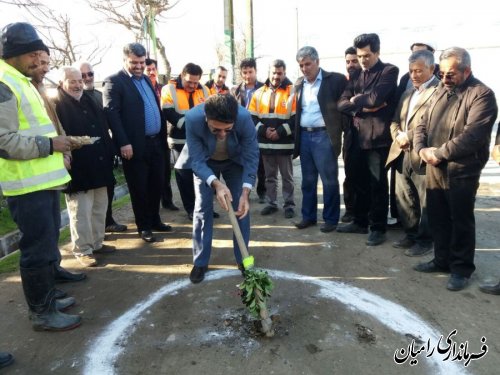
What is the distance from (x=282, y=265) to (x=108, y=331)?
1.90 metres

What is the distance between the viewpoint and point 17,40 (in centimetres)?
299

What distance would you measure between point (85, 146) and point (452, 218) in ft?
12.1

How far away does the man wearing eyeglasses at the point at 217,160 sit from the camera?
356 centimetres

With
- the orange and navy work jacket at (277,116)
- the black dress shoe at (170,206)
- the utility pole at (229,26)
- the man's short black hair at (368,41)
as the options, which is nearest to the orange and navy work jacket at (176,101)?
the orange and navy work jacket at (277,116)

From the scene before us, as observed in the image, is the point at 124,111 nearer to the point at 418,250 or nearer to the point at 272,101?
the point at 272,101

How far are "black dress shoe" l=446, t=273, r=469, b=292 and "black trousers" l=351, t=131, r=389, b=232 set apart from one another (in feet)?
4.08

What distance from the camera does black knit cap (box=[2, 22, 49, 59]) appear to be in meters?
2.99

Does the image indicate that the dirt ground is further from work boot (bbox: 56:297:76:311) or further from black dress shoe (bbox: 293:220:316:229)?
black dress shoe (bbox: 293:220:316:229)

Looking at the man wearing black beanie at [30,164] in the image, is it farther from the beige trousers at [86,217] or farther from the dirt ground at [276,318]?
the beige trousers at [86,217]

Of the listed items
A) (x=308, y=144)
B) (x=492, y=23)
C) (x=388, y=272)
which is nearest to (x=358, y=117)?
(x=308, y=144)

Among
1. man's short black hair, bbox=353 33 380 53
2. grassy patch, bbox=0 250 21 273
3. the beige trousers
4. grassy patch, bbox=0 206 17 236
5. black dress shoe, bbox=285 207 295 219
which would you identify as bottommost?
grassy patch, bbox=0 250 21 273

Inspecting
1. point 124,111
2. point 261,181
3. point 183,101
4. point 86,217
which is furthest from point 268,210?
point 86,217

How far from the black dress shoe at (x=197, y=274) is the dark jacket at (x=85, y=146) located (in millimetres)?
1377

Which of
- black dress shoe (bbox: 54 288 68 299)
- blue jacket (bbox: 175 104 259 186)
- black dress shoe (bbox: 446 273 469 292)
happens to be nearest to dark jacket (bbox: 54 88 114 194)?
black dress shoe (bbox: 54 288 68 299)
